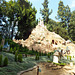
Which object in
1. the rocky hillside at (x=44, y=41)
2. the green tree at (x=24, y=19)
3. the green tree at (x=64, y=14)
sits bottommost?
the rocky hillside at (x=44, y=41)

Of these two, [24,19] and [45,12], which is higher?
[45,12]

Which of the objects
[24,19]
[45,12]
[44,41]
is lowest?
[44,41]

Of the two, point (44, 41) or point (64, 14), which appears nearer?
point (44, 41)

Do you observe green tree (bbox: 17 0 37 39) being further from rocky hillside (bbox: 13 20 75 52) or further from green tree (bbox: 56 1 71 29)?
green tree (bbox: 56 1 71 29)

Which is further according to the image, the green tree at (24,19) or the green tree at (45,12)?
the green tree at (45,12)

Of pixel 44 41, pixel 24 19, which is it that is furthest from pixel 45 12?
pixel 44 41

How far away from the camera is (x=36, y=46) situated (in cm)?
2761

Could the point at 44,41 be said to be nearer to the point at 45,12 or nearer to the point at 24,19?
the point at 24,19

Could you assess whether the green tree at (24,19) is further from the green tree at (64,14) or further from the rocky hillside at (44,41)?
the green tree at (64,14)

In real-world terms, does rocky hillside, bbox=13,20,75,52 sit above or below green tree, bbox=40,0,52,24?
below

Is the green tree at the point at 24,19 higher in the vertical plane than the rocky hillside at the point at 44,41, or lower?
higher

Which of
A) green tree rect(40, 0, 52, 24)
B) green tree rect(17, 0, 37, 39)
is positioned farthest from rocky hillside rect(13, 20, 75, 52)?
green tree rect(40, 0, 52, 24)

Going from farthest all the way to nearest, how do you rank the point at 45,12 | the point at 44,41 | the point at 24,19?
1. the point at 45,12
2. the point at 24,19
3. the point at 44,41

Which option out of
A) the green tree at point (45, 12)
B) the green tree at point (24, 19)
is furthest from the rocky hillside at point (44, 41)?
the green tree at point (45, 12)
